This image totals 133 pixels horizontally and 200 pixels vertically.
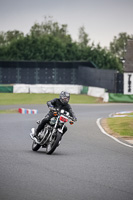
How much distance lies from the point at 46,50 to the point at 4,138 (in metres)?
70.6

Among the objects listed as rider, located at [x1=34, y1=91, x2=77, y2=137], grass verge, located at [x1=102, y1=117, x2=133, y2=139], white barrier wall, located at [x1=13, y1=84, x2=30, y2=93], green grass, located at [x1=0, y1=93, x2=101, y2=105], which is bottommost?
green grass, located at [x1=0, y1=93, x2=101, y2=105]

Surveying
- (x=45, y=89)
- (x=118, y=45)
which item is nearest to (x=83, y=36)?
(x=118, y=45)

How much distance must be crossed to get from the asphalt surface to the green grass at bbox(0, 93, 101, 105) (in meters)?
30.3

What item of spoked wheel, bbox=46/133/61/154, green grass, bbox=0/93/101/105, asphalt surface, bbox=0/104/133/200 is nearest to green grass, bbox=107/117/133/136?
asphalt surface, bbox=0/104/133/200

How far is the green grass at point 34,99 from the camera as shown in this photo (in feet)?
156

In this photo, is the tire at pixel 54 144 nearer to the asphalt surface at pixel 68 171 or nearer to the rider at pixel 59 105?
the asphalt surface at pixel 68 171

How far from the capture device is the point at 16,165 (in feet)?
36.3

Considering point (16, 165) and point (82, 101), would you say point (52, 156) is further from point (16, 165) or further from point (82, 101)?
point (82, 101)

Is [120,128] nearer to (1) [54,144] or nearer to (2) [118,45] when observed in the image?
(1) [54,144]

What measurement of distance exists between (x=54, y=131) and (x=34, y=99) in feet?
122

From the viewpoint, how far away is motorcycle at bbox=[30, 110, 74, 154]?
43.1ft

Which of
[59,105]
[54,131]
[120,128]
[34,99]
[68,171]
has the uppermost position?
[59,105]

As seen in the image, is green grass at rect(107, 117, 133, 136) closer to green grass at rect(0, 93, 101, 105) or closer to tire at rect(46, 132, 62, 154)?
tire at rect(46, 132, 62, 154)

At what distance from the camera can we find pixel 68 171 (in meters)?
10.5
